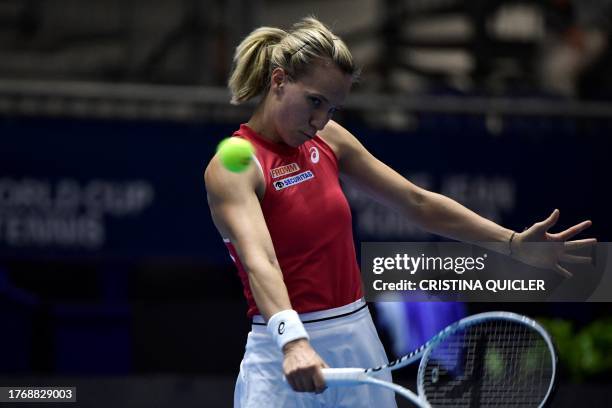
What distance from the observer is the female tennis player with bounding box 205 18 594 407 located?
142 inches

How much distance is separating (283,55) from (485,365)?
1186 millimetres

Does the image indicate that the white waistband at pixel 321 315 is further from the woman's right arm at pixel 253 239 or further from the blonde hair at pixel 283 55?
the blonde hair at pixel 283 55

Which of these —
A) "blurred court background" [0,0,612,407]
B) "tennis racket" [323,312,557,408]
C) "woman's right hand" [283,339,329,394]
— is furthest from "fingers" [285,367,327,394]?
"blurred court background" [0,0,612,407]

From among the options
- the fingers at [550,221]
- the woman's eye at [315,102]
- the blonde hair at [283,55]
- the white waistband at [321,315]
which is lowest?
the white waistband at [321,315]

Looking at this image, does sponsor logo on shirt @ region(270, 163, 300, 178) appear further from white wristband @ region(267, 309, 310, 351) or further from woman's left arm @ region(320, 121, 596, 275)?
white wristband @ region(267, 309, 310, 351)

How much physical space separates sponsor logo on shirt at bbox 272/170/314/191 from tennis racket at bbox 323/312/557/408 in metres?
0.61

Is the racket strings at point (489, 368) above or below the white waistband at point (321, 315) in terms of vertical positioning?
below

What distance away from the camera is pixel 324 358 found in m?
3.70

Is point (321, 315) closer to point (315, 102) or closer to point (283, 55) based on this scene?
point (315, 102)

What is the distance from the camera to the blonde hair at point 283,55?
3682 mm

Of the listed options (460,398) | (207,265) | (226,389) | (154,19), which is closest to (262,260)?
(460,398)

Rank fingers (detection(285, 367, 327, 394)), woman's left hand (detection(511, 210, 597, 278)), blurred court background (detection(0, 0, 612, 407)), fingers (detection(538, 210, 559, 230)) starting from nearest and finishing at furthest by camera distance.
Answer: fingers (detection(285, 367, 327, 394))
fingers (detection(538, 210, 559, 230))
woman's left hand (detection(511, 210, 597, 278))
blurred court background (detection(0, 0, 612, 407))

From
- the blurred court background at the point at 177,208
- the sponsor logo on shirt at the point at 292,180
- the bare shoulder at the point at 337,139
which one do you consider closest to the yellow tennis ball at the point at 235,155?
the sponsor logo on shirt at the point at 292,180

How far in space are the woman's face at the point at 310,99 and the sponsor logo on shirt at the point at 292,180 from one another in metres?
0.11
